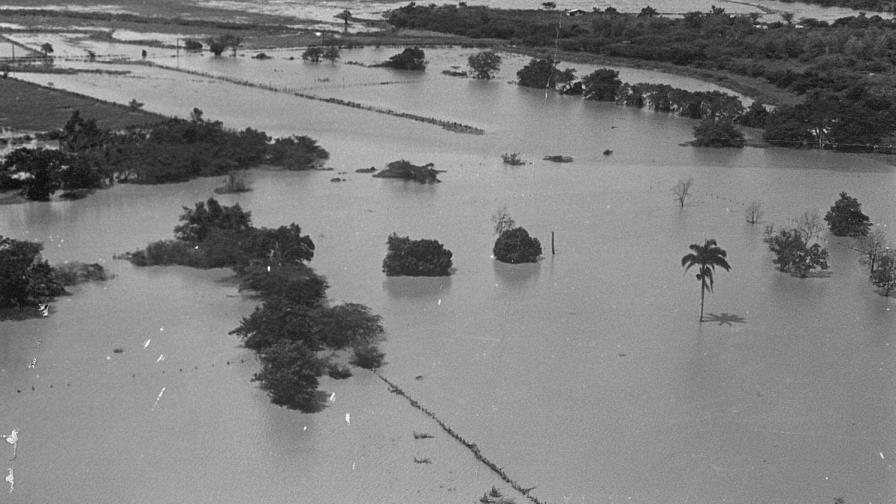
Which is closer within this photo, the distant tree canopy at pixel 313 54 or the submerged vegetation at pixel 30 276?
the submerged vegetation at pixel 30 276

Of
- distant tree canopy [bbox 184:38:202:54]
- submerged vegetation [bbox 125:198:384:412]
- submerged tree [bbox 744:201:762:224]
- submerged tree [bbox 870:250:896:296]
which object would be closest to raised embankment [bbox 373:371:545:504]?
submerged vegetation [bbox 125:198:384:412]

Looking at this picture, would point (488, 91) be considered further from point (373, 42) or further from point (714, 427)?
point (714, 427)

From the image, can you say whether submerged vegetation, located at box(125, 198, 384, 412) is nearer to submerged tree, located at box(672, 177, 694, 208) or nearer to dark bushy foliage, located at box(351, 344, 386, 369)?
dark bushy foliage, located at box(351, 344, 386, 369)

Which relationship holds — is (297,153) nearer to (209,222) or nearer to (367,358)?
(209,222)

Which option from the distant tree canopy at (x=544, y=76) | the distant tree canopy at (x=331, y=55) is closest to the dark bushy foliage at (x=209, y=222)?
the distant tree canopy at (x=544, y=76)

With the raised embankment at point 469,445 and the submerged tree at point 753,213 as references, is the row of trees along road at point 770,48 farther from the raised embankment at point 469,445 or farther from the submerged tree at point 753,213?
the raised embankment at point 469,445

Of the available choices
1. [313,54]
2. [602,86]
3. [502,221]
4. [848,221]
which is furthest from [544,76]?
[502,221]
